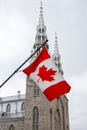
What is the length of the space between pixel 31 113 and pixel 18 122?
3698mm

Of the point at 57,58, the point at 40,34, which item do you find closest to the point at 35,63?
A: the point at 40,34

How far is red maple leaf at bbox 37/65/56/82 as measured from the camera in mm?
13414

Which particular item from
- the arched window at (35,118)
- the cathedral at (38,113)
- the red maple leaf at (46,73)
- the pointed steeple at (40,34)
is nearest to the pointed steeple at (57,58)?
the cathedral at (38,113)

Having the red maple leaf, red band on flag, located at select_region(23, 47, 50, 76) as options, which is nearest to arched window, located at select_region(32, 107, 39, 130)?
the red maple leaf

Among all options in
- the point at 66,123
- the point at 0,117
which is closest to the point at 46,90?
the point at 0,117

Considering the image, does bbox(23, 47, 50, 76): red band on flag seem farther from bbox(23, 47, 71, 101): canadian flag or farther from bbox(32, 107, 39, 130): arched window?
bbox(32, 107, 39, 130): arched window

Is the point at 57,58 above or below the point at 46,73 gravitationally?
above

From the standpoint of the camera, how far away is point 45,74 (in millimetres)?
13562

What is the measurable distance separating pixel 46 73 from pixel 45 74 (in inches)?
3.2

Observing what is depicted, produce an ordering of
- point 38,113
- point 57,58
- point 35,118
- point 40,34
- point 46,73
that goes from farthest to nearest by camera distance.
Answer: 1. point 57,58
2. point 40,34
3. point 38,113
4. point 35,118
5. point 46,73

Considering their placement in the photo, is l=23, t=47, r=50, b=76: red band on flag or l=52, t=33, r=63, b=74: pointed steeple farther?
l=52, t=33, r=63, b=74: pointed steeple

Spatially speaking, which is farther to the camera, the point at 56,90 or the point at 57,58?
the point at 57,58

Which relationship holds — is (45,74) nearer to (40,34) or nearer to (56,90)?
(56,90)

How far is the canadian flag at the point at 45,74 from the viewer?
13.2m
